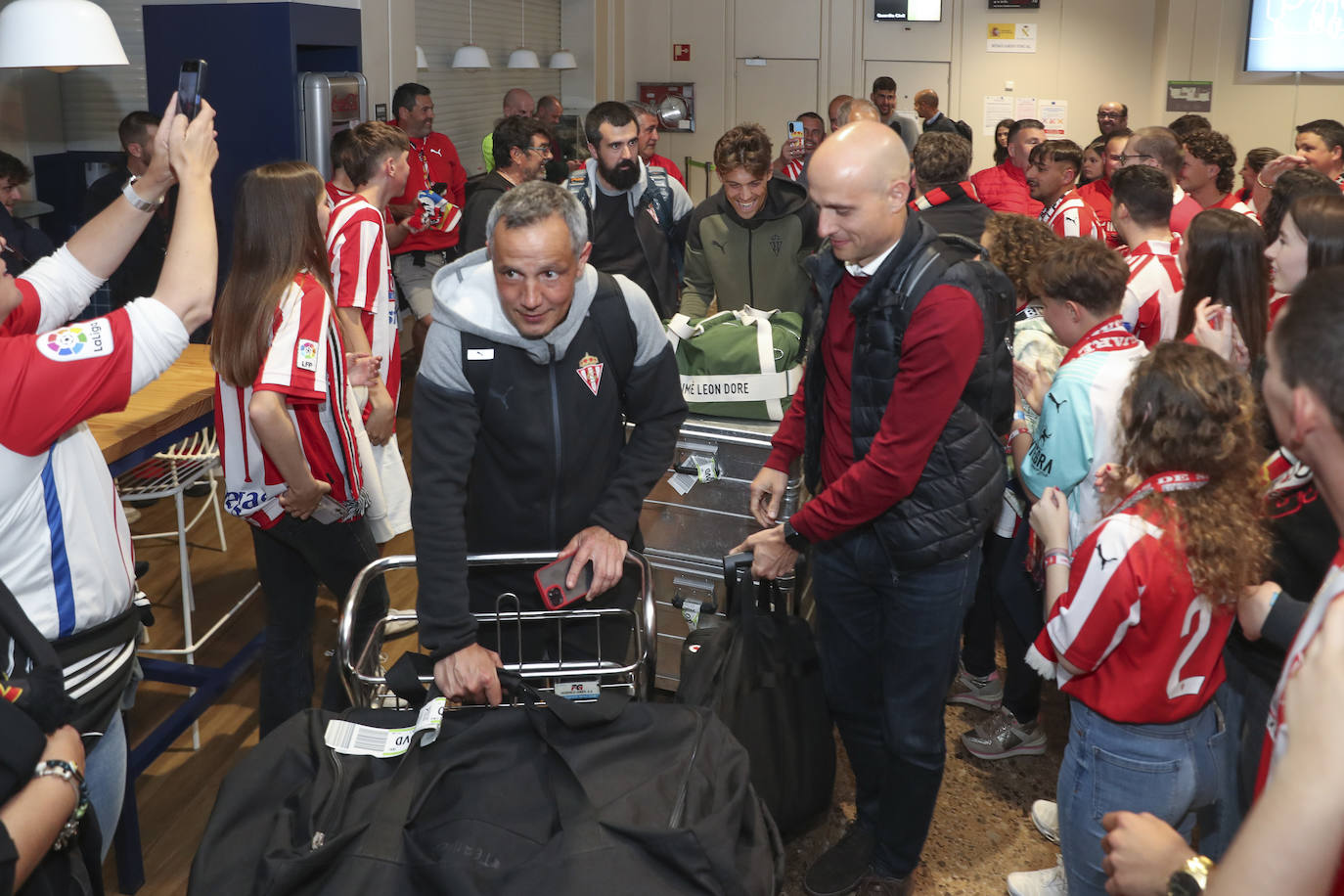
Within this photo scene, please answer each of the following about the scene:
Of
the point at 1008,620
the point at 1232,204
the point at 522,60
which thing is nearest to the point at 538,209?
the point at 1008,620

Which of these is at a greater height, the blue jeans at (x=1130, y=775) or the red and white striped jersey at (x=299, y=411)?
the red and white striped jersey at (x=299, y=411)

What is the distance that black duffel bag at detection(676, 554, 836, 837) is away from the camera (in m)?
2.45

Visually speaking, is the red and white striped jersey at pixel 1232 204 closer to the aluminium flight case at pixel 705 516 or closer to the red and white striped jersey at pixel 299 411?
the aluminium flight case at pixel 705 516

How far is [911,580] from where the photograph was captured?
244cm

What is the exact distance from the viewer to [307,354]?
2781 millimetres

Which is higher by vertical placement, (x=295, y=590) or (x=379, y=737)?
(x=379, y=737)

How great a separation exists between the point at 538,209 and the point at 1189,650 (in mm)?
1505

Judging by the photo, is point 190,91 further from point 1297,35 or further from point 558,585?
point 1297,35

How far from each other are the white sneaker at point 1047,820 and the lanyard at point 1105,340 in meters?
1.25

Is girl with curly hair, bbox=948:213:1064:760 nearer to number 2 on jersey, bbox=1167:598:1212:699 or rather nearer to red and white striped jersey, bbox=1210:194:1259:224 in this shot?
number 2 on jersey, bbox=1167:598:1212:699

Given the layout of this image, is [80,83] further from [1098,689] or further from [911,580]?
[1098,689]

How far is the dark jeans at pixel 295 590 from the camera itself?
120 inches

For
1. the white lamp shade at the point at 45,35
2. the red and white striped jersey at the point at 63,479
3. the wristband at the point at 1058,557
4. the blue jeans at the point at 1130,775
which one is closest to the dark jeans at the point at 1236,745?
the blue jeans at the point at 1130,775

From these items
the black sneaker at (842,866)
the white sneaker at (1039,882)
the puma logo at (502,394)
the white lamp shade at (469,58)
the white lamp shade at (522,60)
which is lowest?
the white sneaker at (1039,882)
